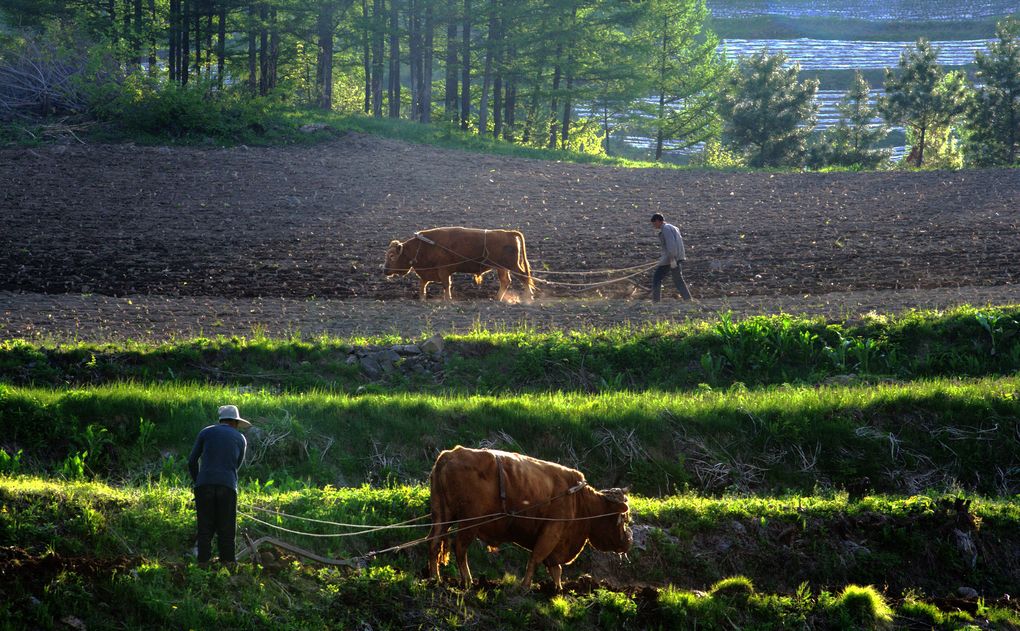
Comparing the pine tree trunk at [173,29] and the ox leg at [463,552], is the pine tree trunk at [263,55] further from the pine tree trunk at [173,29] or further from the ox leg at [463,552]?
the ox leg at [463,552]

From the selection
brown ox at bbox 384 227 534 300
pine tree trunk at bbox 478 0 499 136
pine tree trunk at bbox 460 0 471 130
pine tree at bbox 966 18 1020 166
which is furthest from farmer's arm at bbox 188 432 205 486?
pine tree at bbox 966 18 1020 166

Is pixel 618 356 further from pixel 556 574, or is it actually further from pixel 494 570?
pixel 556 574

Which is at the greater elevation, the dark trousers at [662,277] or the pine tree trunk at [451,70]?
the pine tree trunk at [451,70]

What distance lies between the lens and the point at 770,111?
45000mm

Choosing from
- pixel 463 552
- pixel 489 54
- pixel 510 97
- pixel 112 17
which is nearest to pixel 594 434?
pixel 463 552

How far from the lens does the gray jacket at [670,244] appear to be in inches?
818

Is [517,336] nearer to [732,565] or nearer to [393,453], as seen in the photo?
[393,453]

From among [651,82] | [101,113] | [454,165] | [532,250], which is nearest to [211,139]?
[101,113]

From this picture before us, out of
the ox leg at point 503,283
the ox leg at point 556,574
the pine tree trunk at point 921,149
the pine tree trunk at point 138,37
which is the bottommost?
the ox leg at point 556,574

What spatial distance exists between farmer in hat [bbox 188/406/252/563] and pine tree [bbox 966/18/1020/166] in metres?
39.4

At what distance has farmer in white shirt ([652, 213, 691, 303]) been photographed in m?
20.8

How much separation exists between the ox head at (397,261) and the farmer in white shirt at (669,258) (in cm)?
519

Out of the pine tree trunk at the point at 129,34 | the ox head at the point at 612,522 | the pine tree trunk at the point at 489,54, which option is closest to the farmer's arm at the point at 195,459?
the ox head at the point at 612,522

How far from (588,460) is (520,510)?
4060mm
